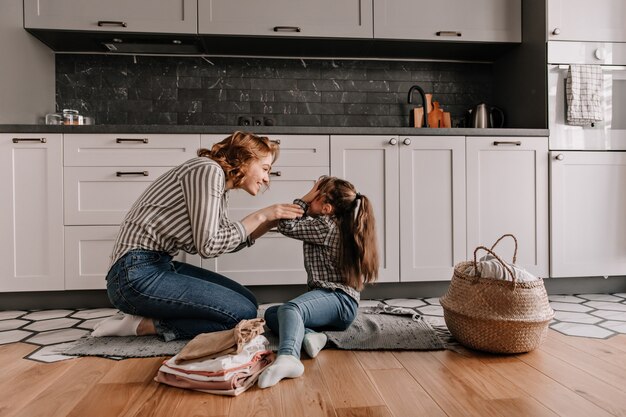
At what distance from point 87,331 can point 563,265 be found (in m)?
2.43

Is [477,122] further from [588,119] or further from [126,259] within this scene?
[126,259]

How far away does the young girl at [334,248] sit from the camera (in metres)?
1.87

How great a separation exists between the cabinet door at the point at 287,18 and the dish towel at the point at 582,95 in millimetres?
1154

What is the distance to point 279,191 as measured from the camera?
2.61 metres

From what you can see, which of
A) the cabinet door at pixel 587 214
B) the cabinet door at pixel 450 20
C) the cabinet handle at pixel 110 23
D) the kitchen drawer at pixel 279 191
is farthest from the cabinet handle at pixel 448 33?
the cabinet handle at pixel 110 23

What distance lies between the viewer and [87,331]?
2.07 metres

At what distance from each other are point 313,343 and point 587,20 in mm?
2435

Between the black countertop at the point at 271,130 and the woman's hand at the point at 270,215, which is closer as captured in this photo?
the woman's hand at the point at 270,215

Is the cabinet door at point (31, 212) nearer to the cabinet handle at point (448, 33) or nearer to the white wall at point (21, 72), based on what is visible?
the white wall at point (21, 72)

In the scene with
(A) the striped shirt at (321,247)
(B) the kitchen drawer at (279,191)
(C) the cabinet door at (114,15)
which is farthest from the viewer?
(C) the cabinet door at (114,15)

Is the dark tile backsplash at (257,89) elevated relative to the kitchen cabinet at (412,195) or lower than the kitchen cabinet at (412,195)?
elevated

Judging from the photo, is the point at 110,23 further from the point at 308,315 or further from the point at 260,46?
the point at 308,315

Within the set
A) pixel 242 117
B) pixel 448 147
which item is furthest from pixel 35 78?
pixel 448 147

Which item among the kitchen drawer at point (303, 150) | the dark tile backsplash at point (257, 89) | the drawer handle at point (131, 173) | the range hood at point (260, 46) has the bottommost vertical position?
the drawer handle at point (131, 173)
